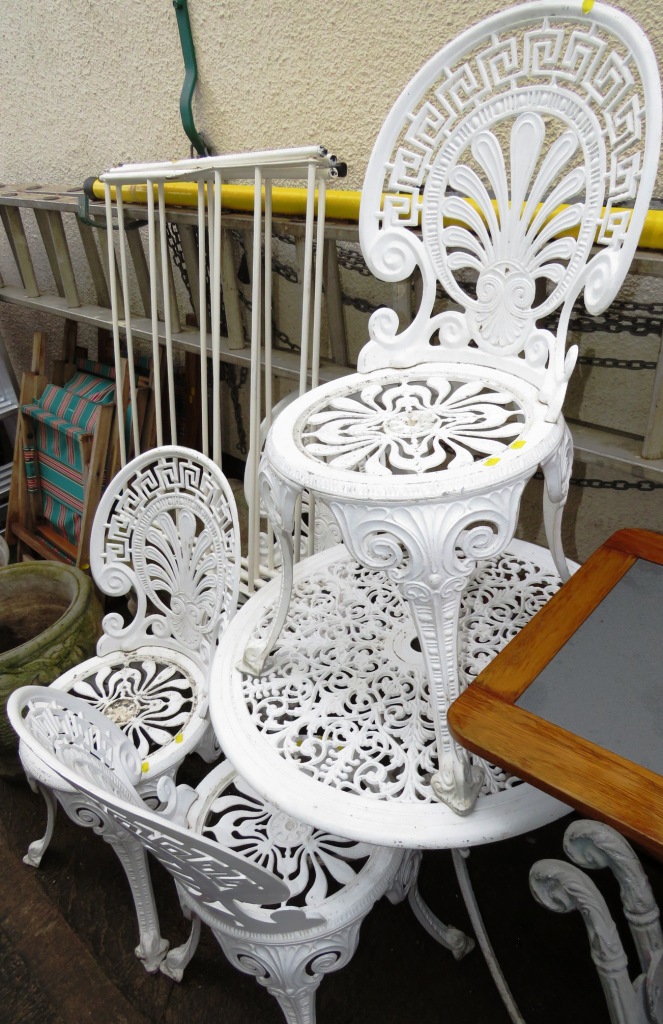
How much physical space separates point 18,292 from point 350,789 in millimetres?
2311

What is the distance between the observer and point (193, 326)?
222cm

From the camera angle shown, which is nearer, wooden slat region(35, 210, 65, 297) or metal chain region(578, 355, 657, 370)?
metal chain region(578, 355, 657, 370)

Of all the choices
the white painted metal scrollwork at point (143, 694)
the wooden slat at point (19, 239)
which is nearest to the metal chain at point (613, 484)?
the white painted metal scrollwork at point (143, 694)

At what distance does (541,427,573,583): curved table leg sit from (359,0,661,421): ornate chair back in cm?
7

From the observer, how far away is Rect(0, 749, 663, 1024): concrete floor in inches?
48.1

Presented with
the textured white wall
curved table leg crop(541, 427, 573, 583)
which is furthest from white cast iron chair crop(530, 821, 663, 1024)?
the textured white wall

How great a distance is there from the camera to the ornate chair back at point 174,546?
1.30 metres

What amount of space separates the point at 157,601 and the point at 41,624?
0.68m

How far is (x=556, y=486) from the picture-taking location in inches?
34.9

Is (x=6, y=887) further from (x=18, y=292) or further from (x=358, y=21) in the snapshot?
(x=358, y=21)

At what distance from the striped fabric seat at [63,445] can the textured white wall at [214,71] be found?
79 cm

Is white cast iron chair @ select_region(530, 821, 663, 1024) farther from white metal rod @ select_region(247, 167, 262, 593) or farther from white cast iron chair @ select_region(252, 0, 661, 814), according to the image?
white metal rod @ select_region(247, 167, 262, 593)

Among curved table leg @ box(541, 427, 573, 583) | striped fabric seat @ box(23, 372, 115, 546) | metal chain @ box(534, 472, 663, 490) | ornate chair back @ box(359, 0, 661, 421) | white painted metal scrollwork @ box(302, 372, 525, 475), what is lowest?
striped fabric seat @ box(23, 372, 115, 546)

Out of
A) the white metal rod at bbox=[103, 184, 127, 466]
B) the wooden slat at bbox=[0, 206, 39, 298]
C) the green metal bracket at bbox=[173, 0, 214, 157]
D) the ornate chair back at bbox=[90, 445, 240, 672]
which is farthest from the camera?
the wooden slat at bbox=[0, 206, 39, 298]
